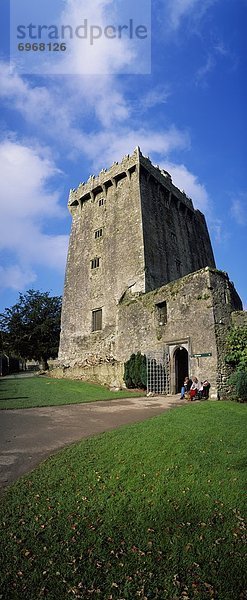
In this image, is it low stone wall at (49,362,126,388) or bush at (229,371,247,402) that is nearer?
bush at (229,371,247,402)

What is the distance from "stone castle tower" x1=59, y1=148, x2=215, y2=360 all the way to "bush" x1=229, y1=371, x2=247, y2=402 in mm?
10802

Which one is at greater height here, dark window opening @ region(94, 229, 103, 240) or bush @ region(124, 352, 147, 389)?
dark window opening @ region(94, 229, 103, 240)

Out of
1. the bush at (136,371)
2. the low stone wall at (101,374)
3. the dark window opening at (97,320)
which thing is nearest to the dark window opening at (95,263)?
the dark window opening at (97,320)

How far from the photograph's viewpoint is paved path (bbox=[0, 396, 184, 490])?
5.72 metres

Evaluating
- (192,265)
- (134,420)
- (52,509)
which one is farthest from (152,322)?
(52,509)

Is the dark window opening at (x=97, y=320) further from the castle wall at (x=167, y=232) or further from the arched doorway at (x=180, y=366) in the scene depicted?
the arched doorway at (x=180, y=366)

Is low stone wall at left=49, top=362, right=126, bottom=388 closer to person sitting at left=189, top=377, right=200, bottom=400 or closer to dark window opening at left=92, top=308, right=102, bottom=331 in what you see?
dark window opening at left=92, top=308, right=102, bottom=331

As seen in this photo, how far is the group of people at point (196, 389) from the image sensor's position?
613 inches

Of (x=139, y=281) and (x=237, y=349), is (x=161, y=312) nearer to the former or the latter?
(x=139, y=281)

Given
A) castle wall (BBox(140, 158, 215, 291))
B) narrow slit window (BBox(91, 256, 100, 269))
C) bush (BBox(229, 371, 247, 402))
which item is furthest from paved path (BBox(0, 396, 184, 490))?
A: narrow slit window (BBox(91, 256, 100, 269))

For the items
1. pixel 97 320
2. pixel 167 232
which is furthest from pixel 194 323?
pixel 167 232

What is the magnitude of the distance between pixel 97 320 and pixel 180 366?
9.62 m

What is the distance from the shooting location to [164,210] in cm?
3009

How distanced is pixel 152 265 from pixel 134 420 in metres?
17.3
